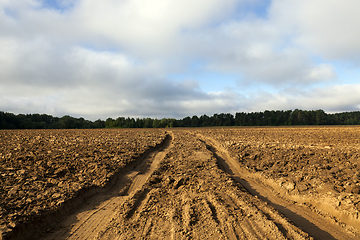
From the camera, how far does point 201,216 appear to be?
4859 mm

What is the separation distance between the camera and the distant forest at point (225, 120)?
7762 cm

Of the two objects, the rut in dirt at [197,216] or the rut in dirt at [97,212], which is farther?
the rut in dirt at [97,212]

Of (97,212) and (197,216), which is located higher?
(197,216)

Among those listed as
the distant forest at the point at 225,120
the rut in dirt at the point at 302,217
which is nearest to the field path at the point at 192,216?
the rut in dirt at the point at 302,217

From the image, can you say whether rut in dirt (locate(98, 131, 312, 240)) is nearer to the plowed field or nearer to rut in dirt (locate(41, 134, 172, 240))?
the plowed field

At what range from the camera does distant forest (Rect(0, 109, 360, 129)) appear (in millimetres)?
77625

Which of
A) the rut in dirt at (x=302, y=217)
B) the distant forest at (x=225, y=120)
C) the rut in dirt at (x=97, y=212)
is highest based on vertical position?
the distant forest at (x=225, y=120)

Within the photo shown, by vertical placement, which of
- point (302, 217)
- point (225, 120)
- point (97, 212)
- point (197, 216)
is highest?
point (225, 120)

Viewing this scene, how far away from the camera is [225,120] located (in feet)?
328

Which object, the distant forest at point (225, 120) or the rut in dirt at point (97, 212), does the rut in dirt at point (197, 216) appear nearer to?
the rut in dirt at point (97, 212)

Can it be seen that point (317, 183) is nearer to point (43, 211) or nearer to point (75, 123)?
point (43, 211)

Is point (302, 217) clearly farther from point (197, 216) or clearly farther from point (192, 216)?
point (192, 216)

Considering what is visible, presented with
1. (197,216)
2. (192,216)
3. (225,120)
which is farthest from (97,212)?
(225,120)

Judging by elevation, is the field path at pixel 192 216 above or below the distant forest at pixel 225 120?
below
